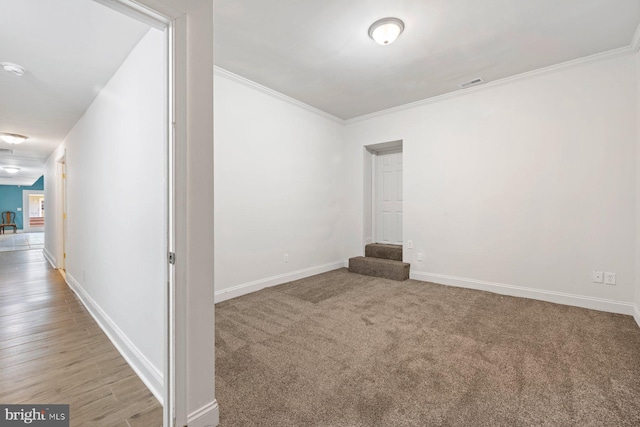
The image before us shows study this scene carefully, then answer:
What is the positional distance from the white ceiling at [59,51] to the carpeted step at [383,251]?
13.3ft

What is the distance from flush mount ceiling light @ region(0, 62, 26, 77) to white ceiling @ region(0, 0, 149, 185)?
0.05m

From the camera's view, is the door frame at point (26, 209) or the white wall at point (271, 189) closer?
the white wall at point (271, 189)

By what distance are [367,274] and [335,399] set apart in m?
2.98

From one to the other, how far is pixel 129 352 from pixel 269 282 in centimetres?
187

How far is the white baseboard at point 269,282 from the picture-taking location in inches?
129

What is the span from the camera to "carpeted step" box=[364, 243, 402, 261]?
451cm

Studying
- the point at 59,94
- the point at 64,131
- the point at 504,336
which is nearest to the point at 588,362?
the point at 504,336

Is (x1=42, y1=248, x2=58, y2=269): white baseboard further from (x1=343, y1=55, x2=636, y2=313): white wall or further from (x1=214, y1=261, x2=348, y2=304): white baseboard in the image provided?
(x1=343, y1=55, x2=636, y2=313): white wall

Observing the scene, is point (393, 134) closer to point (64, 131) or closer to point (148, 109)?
point (148, 109)

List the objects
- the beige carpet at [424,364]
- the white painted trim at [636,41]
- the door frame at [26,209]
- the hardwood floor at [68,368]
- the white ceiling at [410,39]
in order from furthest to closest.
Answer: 1. the door frame at [26,209]
2. the white painted trim at [636,41]
3. the white ceiling at [410,39]
4. the hardwood floor at [68,368]
5. the beige carpet at [424,364]

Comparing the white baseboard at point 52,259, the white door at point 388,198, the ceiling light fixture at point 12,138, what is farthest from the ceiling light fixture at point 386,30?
the white baseboard at point 52,259

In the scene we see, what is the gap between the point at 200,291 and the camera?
4.50ft

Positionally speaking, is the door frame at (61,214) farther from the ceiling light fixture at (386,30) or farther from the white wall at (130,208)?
the ceiling light fixture at (386,30)

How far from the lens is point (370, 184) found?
5074 mm
